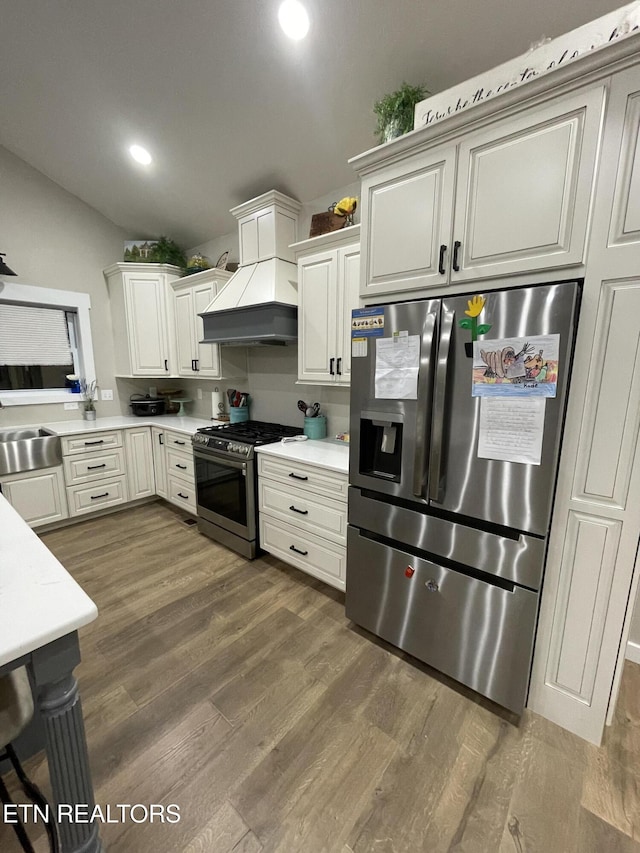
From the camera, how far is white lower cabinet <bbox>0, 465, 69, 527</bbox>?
288 centimetres

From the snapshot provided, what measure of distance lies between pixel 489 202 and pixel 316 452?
1.64m

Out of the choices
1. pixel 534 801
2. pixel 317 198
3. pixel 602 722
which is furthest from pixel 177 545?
pixel 317 198

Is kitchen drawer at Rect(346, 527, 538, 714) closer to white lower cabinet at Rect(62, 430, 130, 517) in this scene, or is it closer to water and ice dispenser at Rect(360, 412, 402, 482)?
water and ice dispenser at Rect(360, 412, 402, 482)

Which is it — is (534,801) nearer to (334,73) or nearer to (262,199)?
(334,73)

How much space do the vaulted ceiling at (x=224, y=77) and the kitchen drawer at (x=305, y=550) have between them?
101 inches

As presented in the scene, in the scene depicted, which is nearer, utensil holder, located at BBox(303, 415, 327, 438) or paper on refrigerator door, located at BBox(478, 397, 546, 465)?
paper on refrigerator door, located at BBox(478, 397, 546, 465)

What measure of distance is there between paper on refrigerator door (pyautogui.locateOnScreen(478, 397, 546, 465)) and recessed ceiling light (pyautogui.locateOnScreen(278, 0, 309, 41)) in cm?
207

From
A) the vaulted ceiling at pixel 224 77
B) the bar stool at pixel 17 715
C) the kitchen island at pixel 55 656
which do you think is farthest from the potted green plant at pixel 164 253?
the bar stool at pixel 17 715

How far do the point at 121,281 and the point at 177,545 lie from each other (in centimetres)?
274

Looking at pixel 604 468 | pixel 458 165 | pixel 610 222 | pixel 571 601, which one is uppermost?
pixel 458 165

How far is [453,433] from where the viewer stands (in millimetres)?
1476

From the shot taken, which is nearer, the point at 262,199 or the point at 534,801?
the point at 534,801

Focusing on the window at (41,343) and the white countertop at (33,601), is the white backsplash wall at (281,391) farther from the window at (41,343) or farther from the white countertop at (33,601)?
the white countertop at (33,601)

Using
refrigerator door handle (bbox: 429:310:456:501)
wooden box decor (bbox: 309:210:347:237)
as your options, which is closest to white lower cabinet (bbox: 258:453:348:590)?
refrigerator door handle (bbox: 429:310:456:501)
